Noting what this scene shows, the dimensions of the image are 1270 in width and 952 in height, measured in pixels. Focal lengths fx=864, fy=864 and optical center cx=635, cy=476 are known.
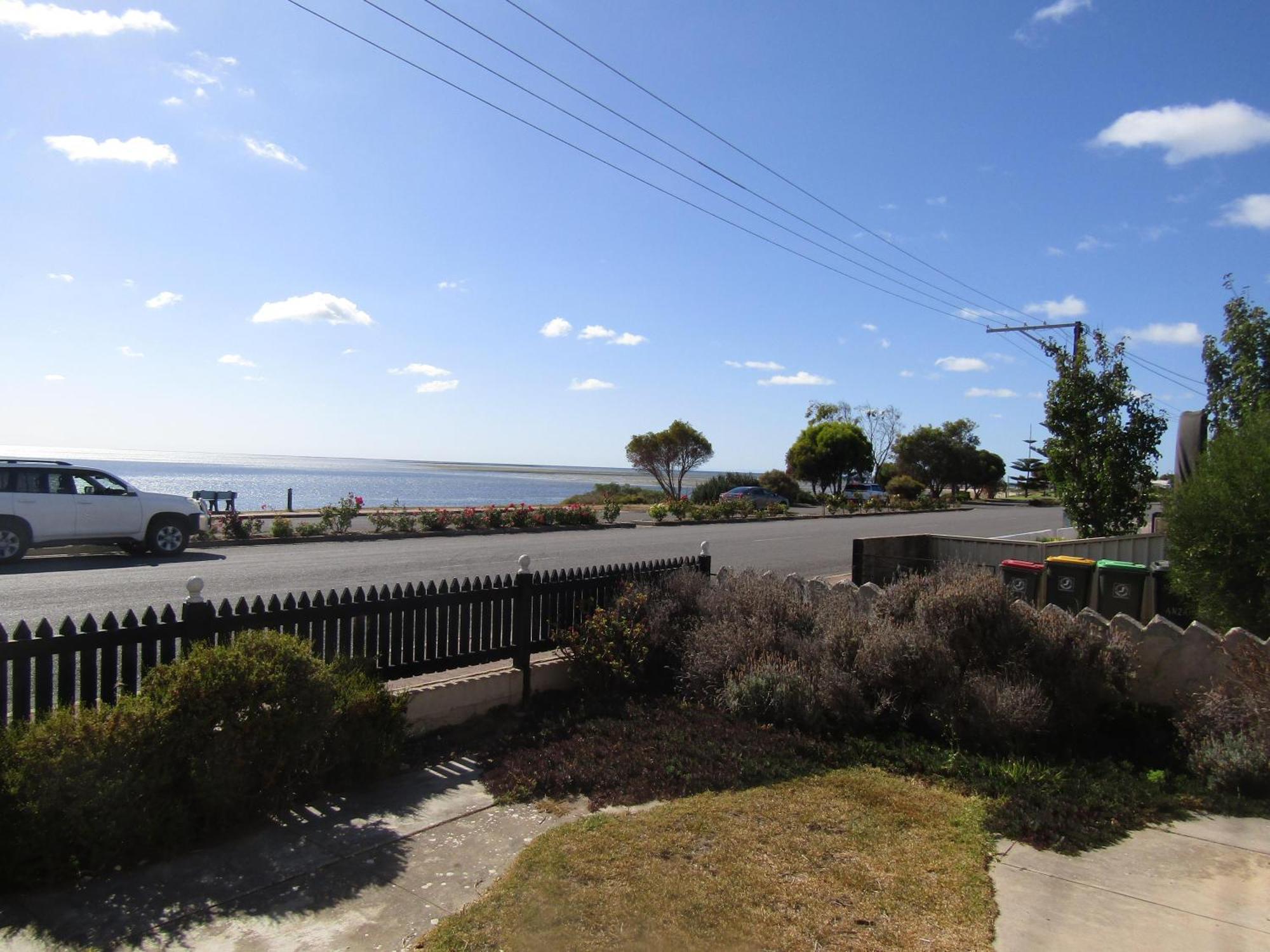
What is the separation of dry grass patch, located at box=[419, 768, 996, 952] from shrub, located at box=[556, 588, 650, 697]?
7.34ft

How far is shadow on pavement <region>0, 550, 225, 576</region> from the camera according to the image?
14219 mm

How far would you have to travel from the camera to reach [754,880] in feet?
13.1

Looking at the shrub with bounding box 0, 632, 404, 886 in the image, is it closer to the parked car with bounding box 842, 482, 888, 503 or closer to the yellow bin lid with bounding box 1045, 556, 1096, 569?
the yellow bin lid with bounding box 1045, 556, 1096, 569

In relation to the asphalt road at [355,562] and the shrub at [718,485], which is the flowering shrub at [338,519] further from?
the shrub at [718,485]

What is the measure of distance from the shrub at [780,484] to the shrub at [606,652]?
160 ft

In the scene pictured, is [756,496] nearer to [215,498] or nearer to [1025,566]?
[215,498]

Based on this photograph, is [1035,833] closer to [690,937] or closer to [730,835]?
[730,835]

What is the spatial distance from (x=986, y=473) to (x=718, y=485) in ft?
121

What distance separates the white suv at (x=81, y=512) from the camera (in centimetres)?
1463

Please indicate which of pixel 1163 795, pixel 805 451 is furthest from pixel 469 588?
pixel 805 451

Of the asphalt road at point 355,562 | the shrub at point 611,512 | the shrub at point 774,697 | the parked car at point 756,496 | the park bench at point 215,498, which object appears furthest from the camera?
the parked car at point 756,496

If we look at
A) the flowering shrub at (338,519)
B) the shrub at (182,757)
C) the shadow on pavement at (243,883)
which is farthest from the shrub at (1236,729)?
the flowering shrub at (338,519)

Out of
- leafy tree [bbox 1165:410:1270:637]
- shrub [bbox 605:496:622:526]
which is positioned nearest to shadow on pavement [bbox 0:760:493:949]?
leafy tree [bbox 1165:410:1270:637]

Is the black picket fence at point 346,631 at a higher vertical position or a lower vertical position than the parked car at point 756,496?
lower
